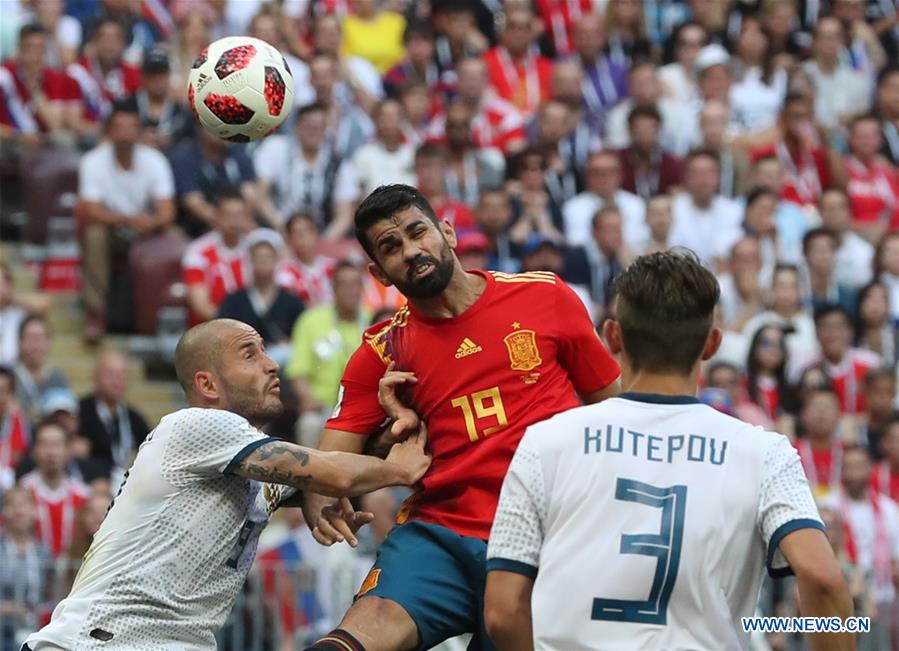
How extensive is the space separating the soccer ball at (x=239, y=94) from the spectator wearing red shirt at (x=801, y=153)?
934 cm

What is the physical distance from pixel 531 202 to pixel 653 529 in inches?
399

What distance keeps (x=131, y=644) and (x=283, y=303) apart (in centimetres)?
746

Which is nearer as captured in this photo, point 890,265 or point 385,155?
point 890,265

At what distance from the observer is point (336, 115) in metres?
15.7

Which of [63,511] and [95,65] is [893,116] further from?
[63,511]

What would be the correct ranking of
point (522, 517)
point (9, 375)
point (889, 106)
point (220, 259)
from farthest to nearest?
1. point (889, 106)
2. point (220, 259)
3. point (9, 375)
4. point (522, 517)

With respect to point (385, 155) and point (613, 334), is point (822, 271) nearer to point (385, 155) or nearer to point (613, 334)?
point (385, 155)

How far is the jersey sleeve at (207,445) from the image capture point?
248 inches

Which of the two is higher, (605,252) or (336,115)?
(336,115)

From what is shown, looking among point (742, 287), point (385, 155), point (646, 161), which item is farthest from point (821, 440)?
point (385, 155)

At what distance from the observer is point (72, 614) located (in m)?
6.27

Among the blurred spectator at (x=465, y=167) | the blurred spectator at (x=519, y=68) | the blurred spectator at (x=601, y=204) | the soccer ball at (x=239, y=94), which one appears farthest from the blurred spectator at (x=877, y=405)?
the soccer ball at (x=239, y=94)

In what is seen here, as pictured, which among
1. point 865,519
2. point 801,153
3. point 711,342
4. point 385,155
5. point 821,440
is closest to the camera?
point 711,342

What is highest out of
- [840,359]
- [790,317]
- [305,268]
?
[305,268]
